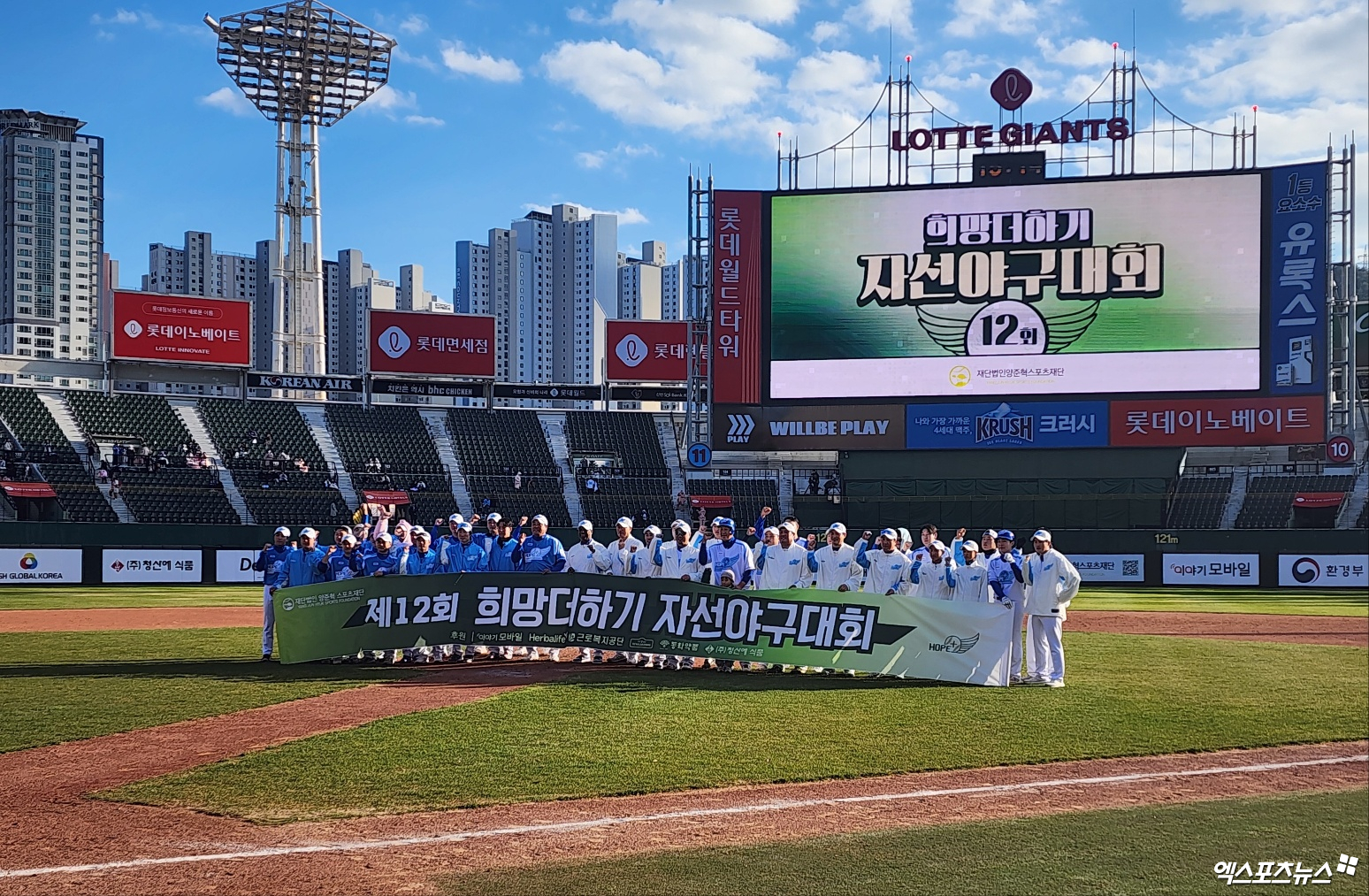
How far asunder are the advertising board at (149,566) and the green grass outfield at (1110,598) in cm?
37

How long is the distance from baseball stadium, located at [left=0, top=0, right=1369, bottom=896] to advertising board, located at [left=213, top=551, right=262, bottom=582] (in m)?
0.16

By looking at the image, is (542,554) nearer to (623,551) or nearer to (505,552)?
(505,552)

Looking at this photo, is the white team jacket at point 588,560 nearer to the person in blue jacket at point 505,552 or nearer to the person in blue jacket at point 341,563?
the person in blue jacket at point 505,552

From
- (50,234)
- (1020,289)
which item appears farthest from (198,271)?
(1020,289)

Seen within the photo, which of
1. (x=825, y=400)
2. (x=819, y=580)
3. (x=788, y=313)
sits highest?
(x=788, y=313)

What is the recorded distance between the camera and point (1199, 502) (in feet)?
128

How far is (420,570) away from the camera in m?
15.0

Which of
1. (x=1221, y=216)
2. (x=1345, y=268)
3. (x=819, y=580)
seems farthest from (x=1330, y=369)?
(x=819, y=580)

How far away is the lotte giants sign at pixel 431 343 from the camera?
46.1 m

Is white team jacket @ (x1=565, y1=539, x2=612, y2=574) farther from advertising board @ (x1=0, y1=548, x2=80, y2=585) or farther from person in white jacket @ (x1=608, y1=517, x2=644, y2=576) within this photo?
advertising board @ (x1=0, y1=548, x2=80, y2=585)

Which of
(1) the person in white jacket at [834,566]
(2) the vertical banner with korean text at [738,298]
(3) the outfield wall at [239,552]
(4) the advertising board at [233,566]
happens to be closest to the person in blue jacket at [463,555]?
(1) the person in white jacket at [834,566]

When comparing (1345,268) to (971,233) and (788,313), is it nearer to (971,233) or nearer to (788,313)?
(971,233)

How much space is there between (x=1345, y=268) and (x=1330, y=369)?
109 inches

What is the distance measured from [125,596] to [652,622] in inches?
711
